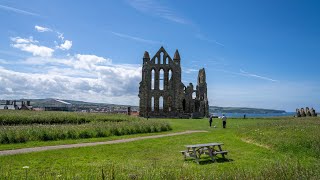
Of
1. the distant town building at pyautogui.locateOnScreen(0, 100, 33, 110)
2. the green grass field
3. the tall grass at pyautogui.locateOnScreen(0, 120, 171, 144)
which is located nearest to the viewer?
the green grass field

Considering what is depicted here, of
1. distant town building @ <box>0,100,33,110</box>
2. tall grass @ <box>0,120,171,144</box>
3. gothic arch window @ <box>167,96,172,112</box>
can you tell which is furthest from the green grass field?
gothic arch window @ <box>167,96,172,112</box>

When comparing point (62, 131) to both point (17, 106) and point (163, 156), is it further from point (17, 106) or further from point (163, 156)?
point (17, 106)

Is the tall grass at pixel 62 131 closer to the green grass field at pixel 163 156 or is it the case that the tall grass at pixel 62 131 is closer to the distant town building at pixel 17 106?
the green grass field at pixel 163 156

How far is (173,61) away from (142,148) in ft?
178

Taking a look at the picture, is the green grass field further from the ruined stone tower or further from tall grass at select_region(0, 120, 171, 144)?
the ruined stone tower

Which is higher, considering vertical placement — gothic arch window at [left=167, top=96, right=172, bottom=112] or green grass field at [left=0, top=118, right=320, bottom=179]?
gothic arch window at [left=167, top=96, right=172, bottom=112]

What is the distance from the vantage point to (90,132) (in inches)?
1077

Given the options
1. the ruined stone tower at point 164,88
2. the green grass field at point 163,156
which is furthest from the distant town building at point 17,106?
the green grass field at point 163,156

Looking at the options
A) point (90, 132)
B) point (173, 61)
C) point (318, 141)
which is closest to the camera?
point (318, 141)

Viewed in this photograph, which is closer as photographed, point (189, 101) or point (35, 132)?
point (35, 132)

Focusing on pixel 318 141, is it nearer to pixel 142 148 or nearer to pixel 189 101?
pixel 142 148

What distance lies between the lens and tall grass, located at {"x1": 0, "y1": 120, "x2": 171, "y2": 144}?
901 inches

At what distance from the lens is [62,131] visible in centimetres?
2567

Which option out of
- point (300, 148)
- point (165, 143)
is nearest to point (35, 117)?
point (165, 143)
